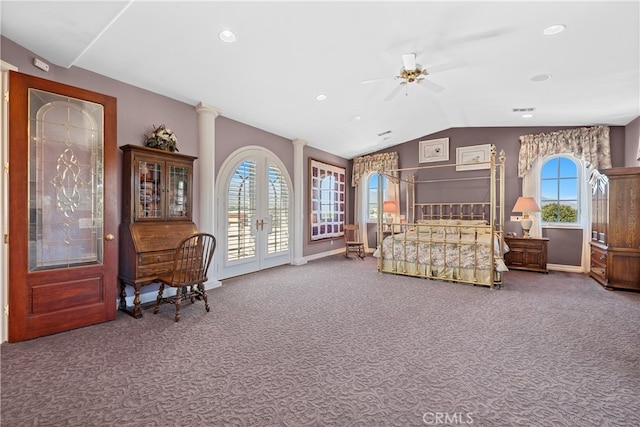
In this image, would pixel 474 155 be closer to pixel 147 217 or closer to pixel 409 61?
pixel 409 61

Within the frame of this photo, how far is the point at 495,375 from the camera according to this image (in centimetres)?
212

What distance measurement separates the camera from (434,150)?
7.06 meters

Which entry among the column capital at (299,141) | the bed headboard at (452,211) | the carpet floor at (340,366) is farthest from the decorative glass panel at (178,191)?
the bed headboard at (452,211)

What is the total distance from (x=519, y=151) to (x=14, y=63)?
7622 mm

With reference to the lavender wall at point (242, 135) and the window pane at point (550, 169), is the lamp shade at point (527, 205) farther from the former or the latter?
the window pane at point (550, 169)

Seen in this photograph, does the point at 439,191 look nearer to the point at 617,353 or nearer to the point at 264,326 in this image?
the point at 617,353

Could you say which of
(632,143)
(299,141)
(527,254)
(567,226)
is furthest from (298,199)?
(632,143)

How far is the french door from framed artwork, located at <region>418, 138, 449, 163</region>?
3420mm

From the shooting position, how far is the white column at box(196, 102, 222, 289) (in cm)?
434

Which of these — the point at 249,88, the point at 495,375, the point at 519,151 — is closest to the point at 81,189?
the point at 249,88

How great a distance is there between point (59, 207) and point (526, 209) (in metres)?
6.82

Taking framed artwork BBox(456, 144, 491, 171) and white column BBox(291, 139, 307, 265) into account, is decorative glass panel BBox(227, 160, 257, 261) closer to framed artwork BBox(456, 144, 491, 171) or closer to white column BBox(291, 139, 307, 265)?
white column BBox(291, 139, 307, 265)

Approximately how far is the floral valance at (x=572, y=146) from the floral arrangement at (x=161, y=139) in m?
6.32

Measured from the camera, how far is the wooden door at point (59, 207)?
257cm
